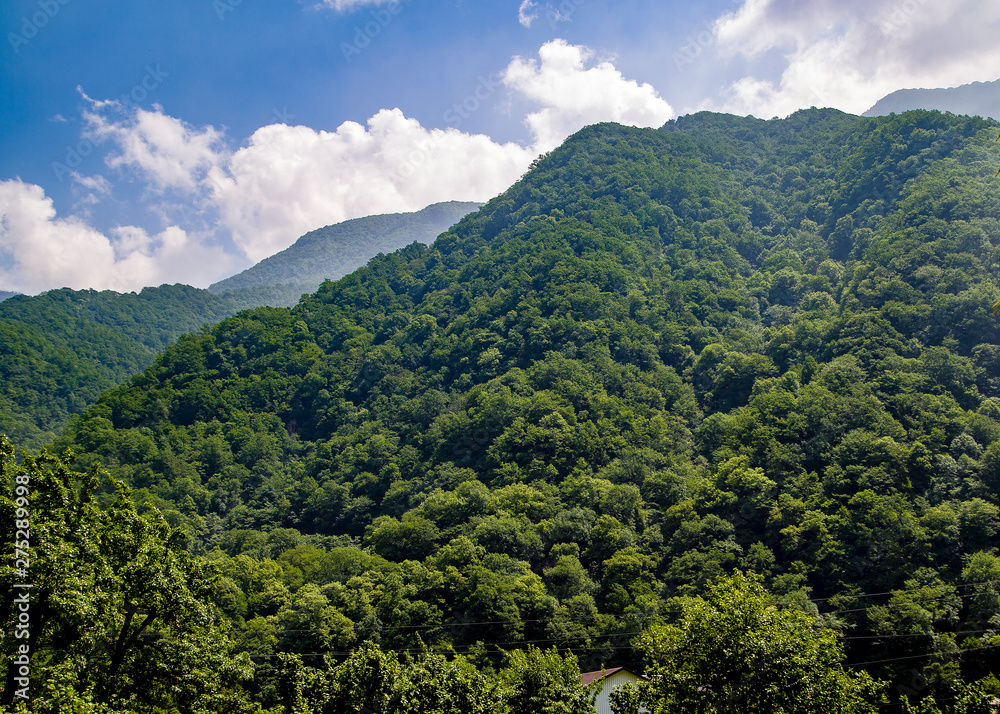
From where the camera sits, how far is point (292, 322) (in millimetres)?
104250

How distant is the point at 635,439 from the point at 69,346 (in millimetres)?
115286

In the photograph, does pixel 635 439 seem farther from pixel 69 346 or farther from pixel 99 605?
pixel 69 346

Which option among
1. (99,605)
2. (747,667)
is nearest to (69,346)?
(99,605)

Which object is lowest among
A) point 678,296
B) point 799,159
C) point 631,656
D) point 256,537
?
point 631,656

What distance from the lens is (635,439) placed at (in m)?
63.1

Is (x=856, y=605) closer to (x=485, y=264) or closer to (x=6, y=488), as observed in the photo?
(x=6, y=488)

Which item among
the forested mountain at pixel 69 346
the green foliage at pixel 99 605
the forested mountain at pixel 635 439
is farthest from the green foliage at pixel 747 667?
the forested mountain at pixel 69 346

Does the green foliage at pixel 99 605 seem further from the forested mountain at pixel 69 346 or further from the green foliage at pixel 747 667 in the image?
the forested mountain at pixel 69 346

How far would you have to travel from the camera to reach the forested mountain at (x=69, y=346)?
95625 millimetres

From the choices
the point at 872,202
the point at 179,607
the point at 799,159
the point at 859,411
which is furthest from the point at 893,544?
the point at 799,159

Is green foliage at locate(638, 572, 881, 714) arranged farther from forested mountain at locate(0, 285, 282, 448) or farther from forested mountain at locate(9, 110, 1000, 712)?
forested mountain at locate(0, 285, 282, 448)

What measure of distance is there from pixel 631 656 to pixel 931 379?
1522 inches

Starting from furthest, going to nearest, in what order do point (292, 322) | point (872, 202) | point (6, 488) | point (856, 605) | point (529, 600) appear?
point (292, 322) < point (872, 202) < point (529, 600) < point (856, 605) < point (6, 488)

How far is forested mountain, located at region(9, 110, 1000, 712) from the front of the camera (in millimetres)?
37094
